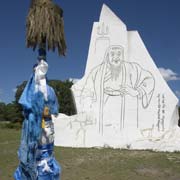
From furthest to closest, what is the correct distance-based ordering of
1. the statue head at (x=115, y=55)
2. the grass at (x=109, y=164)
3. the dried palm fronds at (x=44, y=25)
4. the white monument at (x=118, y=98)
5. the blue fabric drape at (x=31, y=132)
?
the statue head at (x=115, y=55) < the white monument at (x=118, y=98) < the grass at (x=109, y=164) < the dried palm fronds at (x=44, y=25) < the blue fabric drape at (x=31, y=132)

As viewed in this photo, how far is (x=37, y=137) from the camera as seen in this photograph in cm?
555

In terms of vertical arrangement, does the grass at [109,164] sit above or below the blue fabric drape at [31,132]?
below

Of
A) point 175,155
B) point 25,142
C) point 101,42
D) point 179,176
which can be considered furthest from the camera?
point 101,42

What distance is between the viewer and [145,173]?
10.4 metres

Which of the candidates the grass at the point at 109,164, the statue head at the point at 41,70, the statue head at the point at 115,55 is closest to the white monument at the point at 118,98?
the statue head at the point at 115,55

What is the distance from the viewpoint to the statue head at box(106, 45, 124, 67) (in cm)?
1595

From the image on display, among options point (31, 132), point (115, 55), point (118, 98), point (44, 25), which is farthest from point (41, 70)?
point (115, 55)

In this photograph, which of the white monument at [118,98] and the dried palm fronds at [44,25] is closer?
the dried palm fronds at [44,25]

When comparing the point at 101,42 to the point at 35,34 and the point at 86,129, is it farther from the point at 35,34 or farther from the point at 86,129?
the point at 35,34

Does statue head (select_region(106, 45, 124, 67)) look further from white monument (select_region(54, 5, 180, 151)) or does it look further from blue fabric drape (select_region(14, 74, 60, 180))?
blue fabric drape (select_region(14, 74, 60, 180))

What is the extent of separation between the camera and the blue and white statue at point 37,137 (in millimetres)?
5563

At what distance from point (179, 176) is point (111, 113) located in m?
6.02

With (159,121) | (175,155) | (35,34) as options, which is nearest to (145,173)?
(175,155)

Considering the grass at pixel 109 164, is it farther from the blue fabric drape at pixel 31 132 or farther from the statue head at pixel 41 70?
the statue head at pixel 41 70
